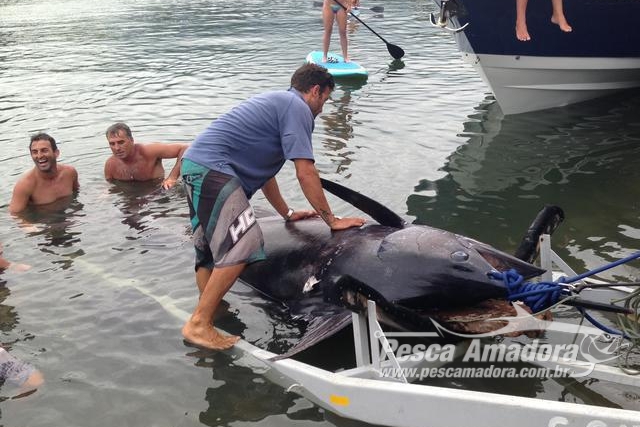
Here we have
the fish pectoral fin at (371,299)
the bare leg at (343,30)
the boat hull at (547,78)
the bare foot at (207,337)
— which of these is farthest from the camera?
the bare leg at (343,30)

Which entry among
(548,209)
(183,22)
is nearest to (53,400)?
(548,209)

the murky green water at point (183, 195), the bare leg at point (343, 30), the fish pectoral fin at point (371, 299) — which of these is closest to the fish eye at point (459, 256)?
the fish pectoral fin at point (371, 299)

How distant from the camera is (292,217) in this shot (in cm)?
556

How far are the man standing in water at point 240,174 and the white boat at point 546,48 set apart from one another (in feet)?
18.9

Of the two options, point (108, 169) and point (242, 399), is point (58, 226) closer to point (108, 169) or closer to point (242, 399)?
point (108, 169)

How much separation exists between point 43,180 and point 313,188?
446 centimetres

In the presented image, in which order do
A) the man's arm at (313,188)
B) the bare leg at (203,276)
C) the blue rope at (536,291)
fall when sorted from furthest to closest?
1. the bare leg at (203,276)
2. the man's arm at (313,188)
3. the blue rope at (536,291)

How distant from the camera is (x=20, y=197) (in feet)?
25.0

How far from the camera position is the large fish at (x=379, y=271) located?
3.98m

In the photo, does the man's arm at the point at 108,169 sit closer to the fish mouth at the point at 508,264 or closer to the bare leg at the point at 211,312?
the bare leg at the point at 211,312

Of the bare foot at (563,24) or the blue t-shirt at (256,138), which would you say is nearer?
the blue t-shirt at (256,138)

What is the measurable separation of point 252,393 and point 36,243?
3601 mm

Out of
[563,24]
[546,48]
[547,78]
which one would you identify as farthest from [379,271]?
[547,78]

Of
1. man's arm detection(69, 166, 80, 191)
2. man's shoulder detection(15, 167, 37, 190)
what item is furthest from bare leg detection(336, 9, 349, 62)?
man's shoulder detection(15, 167, 37, 190)
